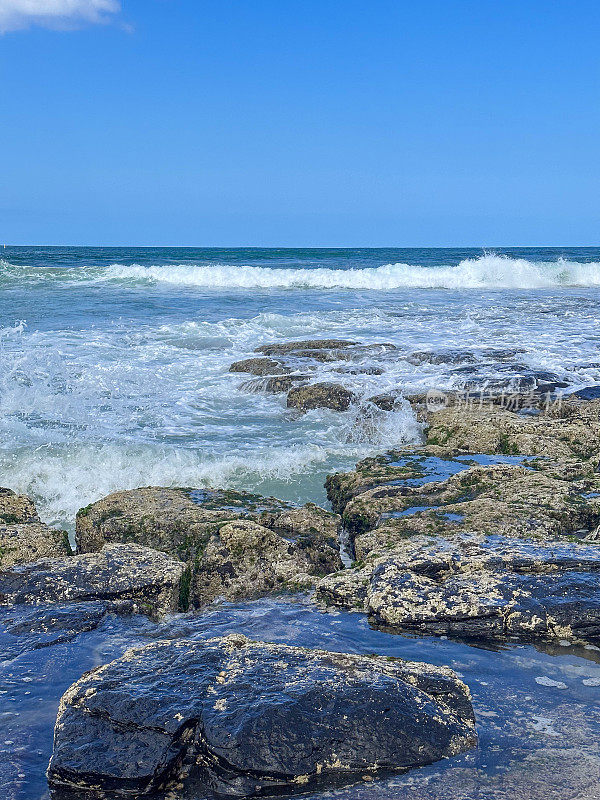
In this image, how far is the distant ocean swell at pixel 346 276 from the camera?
1176 inches

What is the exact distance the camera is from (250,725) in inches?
93.0

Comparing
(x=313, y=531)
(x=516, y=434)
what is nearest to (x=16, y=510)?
(x=313, y=531)

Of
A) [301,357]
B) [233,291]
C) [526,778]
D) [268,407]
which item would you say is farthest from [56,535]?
[233,291]

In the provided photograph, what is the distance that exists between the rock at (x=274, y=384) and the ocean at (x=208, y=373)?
0.19m

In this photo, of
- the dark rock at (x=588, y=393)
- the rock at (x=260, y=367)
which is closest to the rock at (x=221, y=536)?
the dark rock at (x=588, y=393)

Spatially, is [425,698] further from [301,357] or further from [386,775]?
[301,357]

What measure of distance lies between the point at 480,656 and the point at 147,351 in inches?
406

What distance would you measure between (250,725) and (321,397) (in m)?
6.40

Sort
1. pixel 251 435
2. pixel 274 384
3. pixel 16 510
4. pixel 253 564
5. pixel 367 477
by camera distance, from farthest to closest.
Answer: pixel 274 384, pixel 251 435, pixel 367 477, pixel 16 510, pixel 253 564

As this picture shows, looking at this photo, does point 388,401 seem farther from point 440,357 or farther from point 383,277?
point 383,277

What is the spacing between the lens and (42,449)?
6914 mm

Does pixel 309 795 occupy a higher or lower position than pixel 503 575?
lower

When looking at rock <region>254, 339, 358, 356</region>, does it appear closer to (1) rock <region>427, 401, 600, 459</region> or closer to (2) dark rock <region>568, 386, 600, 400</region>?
(2) dark rock <region>568, 386, 600, 400</region>

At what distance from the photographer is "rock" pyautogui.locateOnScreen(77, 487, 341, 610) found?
3932mm
